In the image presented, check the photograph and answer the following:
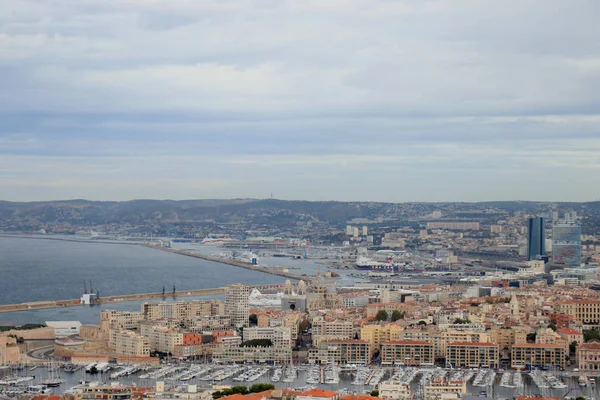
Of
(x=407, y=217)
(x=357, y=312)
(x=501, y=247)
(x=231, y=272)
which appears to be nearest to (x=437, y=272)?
(x=231, y=272)

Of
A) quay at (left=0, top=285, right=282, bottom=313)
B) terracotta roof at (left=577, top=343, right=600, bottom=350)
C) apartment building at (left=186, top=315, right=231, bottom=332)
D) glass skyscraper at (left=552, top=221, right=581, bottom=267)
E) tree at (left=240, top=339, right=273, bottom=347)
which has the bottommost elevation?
quay at (left=0, top=285, right=282, bottom=313)

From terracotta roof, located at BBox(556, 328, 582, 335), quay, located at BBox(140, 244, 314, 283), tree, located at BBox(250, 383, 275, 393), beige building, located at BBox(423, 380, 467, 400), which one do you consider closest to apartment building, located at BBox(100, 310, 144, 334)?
tree, located at BBox(250, 383, 275, 393)

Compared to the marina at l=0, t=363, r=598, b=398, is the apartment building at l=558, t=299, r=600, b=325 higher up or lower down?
higher up

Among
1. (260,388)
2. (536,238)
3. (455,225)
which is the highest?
(455,225)

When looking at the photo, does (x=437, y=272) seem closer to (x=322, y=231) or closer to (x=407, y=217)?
(x=322, y=231)

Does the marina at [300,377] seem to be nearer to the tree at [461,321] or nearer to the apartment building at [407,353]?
the apartment building at [407,353]

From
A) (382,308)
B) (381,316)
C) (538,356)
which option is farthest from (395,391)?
(382,308)

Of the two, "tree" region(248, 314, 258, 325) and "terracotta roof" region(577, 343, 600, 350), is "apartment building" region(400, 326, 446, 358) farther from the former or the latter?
"tree" region(248, 314, 258, 325)

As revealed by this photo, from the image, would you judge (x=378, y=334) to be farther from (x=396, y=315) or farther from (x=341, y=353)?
(x=396, y=315)

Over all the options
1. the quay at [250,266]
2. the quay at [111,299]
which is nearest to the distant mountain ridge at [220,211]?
the quay at [250,266]
